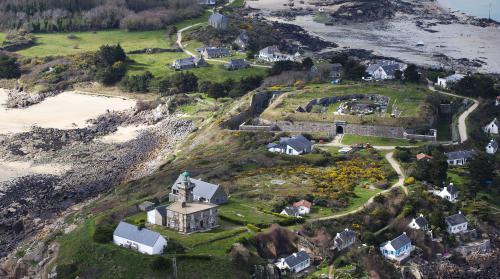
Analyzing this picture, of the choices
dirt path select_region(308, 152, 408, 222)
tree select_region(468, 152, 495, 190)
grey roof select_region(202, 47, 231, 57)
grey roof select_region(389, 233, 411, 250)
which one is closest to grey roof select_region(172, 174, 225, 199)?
dirt path select_region(308, 152, 408, 222)

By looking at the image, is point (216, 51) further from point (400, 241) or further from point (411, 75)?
point (400, 241)

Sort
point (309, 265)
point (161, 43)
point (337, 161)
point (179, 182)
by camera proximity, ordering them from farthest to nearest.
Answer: point (161, 43)
point (337, 161)
point (179, 182)
point (309, 265)

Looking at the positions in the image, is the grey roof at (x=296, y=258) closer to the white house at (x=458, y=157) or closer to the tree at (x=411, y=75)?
the white house at (x=458, y=157)

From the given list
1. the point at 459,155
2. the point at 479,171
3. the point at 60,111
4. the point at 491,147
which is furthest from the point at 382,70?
the point at 479,171

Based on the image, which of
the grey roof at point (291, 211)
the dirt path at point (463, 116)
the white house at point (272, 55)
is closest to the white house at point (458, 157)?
the dirt path at point (463, 116)

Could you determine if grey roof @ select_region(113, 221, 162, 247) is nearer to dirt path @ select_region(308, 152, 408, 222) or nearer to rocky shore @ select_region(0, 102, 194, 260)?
rocky shore @ select_region(0, 102, 194, 260)

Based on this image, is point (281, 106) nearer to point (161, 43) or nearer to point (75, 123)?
point (75, 123)

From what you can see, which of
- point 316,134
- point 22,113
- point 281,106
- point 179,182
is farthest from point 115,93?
point 179,182
